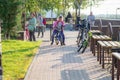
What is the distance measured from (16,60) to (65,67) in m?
2.07

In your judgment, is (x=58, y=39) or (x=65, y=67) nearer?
(x=65, y=67)

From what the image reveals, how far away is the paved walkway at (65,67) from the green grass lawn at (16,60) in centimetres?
22

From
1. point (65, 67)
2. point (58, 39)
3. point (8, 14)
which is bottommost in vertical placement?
point (65, 67)

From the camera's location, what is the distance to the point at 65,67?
38.4 feet

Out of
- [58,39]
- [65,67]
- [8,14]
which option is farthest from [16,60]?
[8,14]

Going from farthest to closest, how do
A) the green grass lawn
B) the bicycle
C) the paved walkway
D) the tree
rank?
the tree, the bicycle, the green grass lawn, the paved walkway

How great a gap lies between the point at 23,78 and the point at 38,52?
597 centimetres

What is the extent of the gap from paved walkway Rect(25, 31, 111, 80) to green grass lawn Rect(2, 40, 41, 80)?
22 cm

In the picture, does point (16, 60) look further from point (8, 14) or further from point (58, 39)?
point (8, 14)

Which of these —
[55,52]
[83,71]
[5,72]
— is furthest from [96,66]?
[55,52]

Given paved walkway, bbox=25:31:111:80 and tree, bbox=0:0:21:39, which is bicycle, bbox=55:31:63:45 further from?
paved walkway, bbox=25:31:111:80

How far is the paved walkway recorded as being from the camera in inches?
396

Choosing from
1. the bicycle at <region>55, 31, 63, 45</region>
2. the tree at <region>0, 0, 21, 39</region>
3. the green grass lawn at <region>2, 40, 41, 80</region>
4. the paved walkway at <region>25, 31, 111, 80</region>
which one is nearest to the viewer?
the paved walkway at <region>25, 31, 111, 80</region>

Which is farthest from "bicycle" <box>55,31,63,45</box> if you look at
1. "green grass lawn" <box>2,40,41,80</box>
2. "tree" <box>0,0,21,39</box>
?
"tree" <box>0,0,21,39</box>
